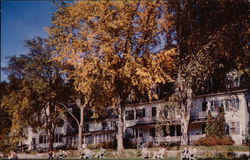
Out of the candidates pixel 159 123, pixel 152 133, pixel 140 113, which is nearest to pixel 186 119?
pixel 159 123

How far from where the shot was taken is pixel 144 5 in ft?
101

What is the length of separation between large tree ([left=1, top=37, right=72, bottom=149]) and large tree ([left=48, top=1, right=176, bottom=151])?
1548cm

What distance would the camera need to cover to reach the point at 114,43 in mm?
30281

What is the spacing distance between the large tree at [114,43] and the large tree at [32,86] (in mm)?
15485

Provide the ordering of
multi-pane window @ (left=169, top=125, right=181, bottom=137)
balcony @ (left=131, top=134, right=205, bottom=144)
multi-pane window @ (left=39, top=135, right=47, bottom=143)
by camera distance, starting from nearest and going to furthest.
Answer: balcony @ (left=131, top=134, right=205, bottom=144)
multi-pane window @ (left=169, top=125, right=181, bottom=137)
multi-pane window @ (left=39, top=135, right=47, bottom=143)

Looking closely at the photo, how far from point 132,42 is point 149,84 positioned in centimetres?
427

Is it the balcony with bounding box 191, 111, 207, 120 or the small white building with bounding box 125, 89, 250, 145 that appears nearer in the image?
the small white building with bounding box 125, 89, 250, 145

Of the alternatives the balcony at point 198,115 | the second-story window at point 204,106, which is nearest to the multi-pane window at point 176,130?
the balcony at point 198,115

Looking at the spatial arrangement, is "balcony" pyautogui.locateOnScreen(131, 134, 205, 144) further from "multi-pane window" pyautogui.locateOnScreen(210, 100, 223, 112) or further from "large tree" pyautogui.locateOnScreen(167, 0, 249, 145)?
"large tree" pyautogui.locateOnScreen(167, 0, 249, 145)

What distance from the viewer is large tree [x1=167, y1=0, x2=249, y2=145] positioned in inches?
1189

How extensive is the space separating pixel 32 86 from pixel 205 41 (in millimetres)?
25951

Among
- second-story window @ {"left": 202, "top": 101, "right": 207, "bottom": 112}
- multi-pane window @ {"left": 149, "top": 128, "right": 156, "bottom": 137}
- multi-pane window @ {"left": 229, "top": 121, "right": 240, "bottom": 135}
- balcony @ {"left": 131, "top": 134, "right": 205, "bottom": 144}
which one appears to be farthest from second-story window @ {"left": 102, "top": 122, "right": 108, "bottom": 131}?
multi-pane window @ {"left": 229, "top": 121, "right": 240, "bottom": 135}

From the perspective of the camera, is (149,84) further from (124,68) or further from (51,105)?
(51,105)

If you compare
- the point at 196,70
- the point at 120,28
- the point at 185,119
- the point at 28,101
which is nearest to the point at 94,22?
the point at 120,28
